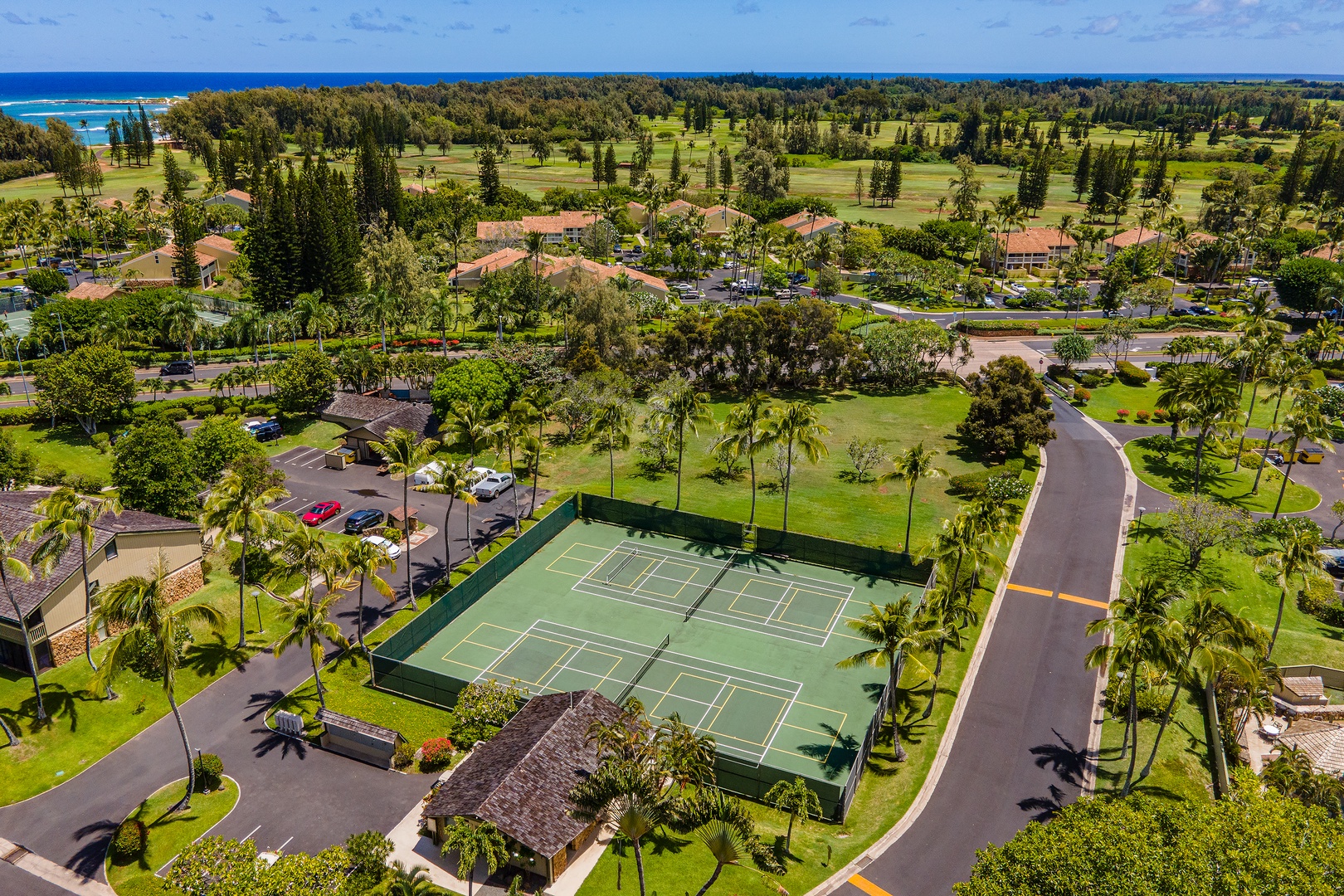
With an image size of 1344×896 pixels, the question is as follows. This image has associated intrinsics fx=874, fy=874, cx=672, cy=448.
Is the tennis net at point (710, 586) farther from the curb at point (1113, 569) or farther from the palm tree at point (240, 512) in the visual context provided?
the palm tree at point (240, 512)

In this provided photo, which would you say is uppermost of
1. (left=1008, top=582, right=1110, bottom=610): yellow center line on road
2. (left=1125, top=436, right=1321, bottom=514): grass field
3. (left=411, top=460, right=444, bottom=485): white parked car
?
(left=411, top=460, right=444, bottom=485): white parked car

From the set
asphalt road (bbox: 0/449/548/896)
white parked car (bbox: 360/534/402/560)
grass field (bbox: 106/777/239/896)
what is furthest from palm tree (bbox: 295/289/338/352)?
grass field (bbox: 106/777/239/896)

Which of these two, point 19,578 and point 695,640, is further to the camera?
point 695,640

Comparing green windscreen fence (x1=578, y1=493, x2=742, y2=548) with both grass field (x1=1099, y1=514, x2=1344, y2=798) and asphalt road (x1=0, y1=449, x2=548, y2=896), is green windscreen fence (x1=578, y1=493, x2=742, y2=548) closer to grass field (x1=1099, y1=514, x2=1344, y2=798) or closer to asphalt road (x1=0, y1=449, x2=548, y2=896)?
asphalt road (x1=0, y1=449, x2=548, y2=896)

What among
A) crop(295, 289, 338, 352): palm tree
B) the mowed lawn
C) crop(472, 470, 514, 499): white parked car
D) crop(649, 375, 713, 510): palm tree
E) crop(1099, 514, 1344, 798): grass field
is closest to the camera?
crop(1099, 514, 1344, 798): grass field

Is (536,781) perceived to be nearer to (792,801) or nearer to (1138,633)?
(792,801)

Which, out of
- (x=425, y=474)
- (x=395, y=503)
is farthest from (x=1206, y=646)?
(x=395, y=503)

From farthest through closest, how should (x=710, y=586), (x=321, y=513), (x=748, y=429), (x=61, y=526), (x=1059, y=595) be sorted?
(x=321, y=513), (x=748, y=429), (x=710, y=586), (x=1059, y=595), (x=61, y=526)
